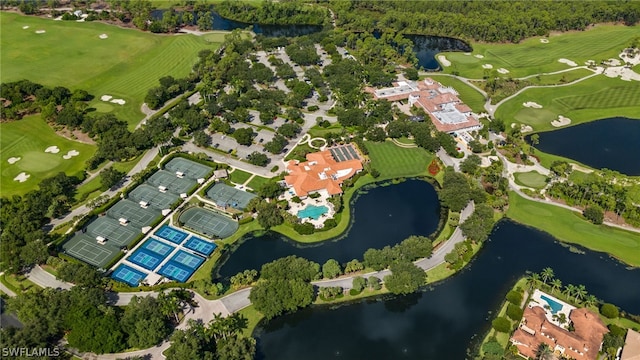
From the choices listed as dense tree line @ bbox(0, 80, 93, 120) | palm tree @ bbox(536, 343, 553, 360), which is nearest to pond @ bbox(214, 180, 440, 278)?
palm tree @ bbox(536, 343, 553, 360)

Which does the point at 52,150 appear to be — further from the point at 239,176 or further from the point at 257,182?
the point at 257,182

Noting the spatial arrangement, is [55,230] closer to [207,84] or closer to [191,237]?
[191,237]

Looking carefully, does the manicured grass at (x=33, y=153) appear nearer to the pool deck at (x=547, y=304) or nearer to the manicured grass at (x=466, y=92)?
the pool deck at (x=547, y=304)

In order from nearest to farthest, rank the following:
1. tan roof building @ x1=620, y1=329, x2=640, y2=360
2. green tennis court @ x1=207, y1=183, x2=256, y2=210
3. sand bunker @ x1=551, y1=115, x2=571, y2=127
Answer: tan roof building @ x1=620, y1=329, x2=640, y2=360 < green tennis court @ x1=207, y1=183, x2=256, y2=210 < sand bunker @ x1=551, y1=115, x2=571, y2=127

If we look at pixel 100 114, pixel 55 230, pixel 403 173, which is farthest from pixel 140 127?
pixel 403 173

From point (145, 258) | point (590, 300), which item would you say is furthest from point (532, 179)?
point (145, 258)

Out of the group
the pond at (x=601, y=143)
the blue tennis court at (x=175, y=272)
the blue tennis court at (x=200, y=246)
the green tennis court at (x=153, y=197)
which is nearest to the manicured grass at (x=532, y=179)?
the pond at (x=601, y=143)

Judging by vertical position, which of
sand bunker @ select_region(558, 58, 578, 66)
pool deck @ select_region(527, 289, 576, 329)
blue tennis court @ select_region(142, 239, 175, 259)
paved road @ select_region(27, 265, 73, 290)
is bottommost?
paved road @ select_region(27, 265, 73, 290)

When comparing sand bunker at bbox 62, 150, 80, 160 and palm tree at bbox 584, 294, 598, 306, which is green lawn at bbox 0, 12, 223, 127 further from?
palm tree at bbox 584, 294, 598, 306
